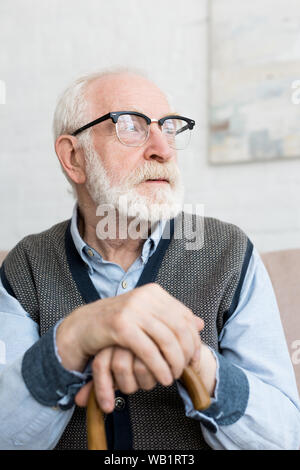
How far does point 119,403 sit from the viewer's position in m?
0.98

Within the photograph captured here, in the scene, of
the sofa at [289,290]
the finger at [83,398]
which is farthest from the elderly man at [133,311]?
the sofa at [289,290]

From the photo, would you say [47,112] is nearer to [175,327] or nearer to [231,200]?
[231,200]

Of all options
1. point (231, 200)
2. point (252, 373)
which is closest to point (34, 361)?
point (252, 373)

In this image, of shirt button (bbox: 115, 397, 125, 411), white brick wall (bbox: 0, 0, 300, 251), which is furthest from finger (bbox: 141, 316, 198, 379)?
white brick wall (bbox: 0, 0, 300, 251)

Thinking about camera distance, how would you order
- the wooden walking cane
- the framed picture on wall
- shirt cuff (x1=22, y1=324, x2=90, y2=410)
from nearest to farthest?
1. the wooden walking cane
2. shirt cuff (x1=22, y1=324, x2=90, y2=410)
3. the framed picture on wall

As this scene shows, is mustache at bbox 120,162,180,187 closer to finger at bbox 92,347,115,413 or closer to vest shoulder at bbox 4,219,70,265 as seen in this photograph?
vest shoulder at bbox 4,219,70,265

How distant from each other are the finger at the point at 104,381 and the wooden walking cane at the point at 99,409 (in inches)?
0.5

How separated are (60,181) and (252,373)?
119 centimetres

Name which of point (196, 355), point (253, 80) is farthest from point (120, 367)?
point (253, 80)

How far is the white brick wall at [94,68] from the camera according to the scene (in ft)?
5.77

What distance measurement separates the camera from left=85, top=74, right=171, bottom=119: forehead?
118 centimetres

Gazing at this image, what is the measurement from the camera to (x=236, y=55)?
1.73m

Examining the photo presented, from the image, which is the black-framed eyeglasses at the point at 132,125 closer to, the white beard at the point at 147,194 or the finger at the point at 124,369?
the white beard at the point at 147,194

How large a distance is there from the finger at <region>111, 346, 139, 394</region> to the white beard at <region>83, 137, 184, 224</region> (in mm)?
465
